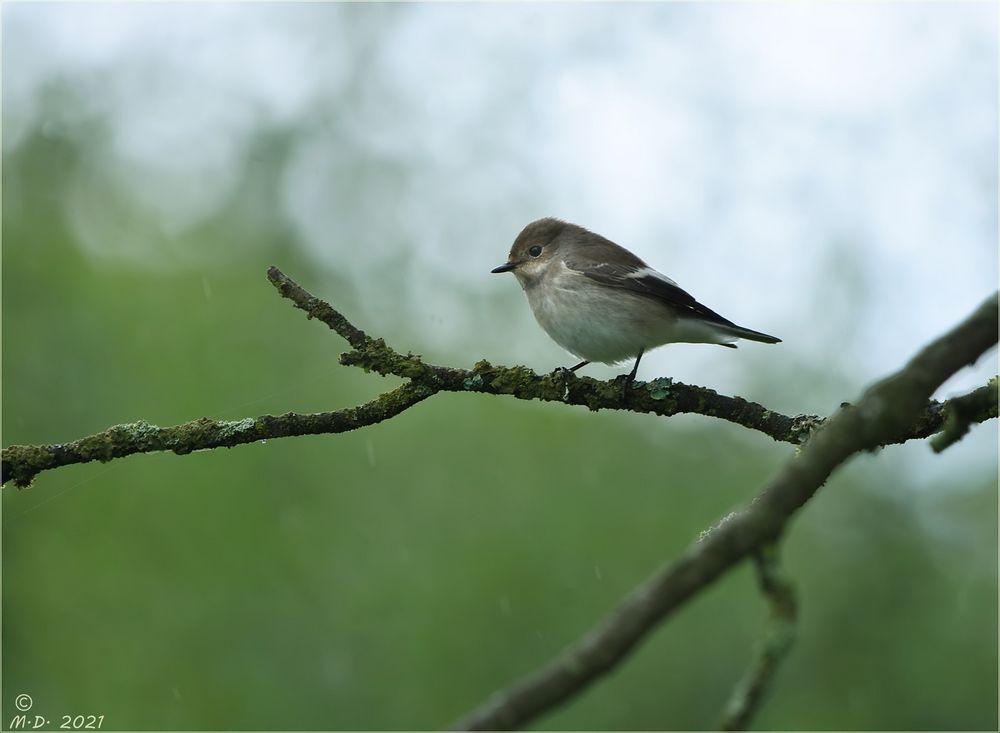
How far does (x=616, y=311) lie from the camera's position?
759 centimetres

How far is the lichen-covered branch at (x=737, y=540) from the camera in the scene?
1818mm

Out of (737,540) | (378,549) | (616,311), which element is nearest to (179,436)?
(737,540)

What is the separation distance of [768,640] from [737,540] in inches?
9.1

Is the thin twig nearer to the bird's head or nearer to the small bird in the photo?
the small bird

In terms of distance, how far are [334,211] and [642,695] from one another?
12.0m

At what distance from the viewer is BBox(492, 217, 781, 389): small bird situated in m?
7.50

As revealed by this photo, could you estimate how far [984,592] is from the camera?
640 inches

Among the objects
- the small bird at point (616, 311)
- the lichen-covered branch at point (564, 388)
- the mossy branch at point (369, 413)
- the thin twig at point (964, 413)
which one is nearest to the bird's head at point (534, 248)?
the small bird at point (616, 311)

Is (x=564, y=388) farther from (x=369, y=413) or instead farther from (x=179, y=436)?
(x=179, y=436)

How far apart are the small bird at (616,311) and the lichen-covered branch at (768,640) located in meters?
5.22

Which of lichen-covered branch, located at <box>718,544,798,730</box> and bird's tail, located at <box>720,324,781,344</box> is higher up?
bird's tail, located at <box>720,324,781,344</box>

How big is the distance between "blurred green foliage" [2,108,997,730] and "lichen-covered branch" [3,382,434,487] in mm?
8204

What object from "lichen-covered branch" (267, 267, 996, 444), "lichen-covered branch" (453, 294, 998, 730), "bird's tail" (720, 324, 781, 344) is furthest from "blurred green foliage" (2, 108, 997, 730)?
"lichen-covered branch" (453, 294, 998, 730)

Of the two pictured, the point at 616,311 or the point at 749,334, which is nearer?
the point at 749,334
